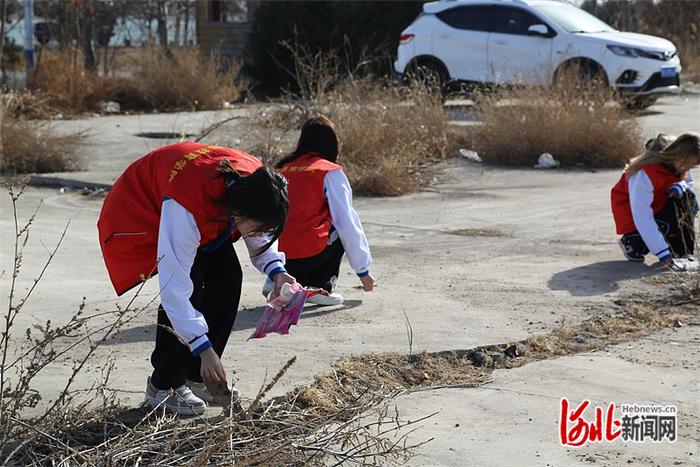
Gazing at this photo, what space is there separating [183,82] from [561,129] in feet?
26.6

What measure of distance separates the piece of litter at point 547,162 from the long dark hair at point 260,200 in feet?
28.7

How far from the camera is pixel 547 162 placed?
12.5 metres

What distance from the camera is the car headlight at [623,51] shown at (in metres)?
16.4

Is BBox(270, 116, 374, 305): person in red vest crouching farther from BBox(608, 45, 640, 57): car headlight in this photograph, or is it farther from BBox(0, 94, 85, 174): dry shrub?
BBox(608, 45, 640, 57): car headlight

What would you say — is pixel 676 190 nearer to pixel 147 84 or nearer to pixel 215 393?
pixel 215 393

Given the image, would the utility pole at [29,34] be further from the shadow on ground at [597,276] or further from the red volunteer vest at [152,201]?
the red volunteer vest at [152,201]

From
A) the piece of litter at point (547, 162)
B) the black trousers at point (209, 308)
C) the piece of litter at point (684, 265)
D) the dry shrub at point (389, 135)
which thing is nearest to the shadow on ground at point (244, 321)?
the black trousers at point (209, 308)

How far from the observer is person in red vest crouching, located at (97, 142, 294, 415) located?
13.3 feet

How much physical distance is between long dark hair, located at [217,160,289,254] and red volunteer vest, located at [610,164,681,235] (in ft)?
13.8

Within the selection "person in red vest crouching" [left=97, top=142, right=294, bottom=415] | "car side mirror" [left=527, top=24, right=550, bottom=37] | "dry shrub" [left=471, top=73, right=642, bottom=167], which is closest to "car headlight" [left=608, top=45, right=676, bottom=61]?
"car side mirror" [left=527, top=24, right=550, bottom=37]

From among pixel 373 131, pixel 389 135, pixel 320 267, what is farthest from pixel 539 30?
pixel 320 267

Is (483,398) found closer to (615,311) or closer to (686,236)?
(615,311)

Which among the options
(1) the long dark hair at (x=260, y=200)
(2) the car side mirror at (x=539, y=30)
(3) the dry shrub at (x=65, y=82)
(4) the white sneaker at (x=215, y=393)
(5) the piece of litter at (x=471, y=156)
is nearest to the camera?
(1) the long dark hair at (x=260, y=200)

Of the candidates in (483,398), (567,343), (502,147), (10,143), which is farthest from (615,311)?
(10,143)
